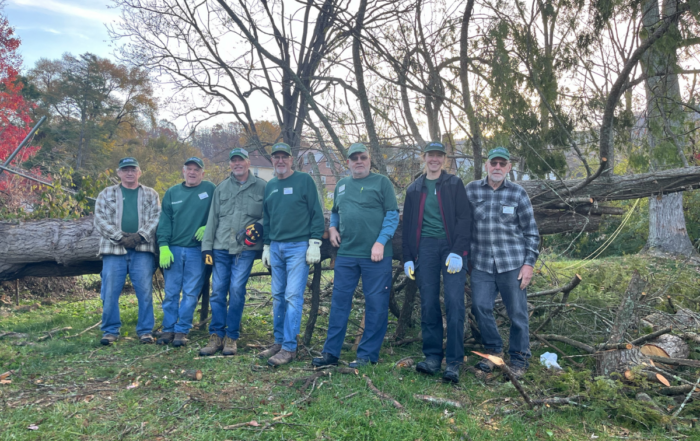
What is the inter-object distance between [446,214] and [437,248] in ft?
1.03

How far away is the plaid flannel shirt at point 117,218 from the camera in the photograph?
16.9 feet

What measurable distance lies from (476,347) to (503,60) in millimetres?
2939

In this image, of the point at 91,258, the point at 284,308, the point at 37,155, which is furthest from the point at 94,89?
the point at 284,308

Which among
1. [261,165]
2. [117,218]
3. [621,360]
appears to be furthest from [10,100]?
[621,360]

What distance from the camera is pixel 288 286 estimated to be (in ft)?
14.8

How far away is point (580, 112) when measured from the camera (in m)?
4.98

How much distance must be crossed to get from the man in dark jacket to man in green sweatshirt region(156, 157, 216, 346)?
8.05ft

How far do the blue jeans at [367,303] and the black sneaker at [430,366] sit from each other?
17.1 inches

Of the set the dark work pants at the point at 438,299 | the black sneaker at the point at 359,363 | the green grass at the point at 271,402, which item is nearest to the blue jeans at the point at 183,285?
the green grass at the point at 271,402

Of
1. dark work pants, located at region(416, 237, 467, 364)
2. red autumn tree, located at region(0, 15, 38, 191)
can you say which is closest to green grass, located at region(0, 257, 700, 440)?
dark work pants, located at region(416, 237, 467, 364)

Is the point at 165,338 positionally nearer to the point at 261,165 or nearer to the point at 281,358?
the point at 281,358

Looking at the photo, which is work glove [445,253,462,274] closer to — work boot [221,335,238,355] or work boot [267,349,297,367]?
work boot [267,349,297,367]

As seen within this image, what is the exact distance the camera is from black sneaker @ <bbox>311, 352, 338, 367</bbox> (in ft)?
13.8

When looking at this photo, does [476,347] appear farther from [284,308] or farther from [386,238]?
[284,308]
